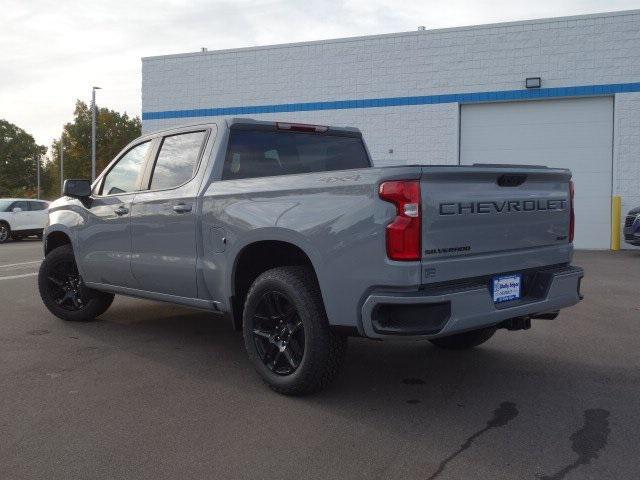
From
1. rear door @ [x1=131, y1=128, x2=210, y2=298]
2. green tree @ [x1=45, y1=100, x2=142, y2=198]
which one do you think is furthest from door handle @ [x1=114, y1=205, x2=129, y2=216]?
green tree @ [x1=45, y1=100, x2=142, y2=198]

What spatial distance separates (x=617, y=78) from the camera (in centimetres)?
1684

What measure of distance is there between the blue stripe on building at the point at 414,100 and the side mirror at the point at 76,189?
556 inches

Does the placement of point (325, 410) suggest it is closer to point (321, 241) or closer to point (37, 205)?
point (321, 241)

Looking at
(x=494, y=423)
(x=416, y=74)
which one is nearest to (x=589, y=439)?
(x=494, y=423)

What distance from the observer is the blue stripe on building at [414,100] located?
55.8ft

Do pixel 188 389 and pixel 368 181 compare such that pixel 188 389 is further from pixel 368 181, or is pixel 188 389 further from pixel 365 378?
pixel 368 181

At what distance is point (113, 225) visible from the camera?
5.79 metres

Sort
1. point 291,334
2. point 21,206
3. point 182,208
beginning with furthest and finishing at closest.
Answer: point 21,206, point 182,208, point 291,334

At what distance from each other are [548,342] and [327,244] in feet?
9.42

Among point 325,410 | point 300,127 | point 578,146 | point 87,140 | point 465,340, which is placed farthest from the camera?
point 87,140

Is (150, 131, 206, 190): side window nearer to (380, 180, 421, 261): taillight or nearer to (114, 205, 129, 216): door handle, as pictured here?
(114, 205, 129, 216): door handle

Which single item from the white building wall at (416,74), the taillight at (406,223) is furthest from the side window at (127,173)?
the white building wall at (416,74)

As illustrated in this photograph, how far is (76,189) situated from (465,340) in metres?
3.69

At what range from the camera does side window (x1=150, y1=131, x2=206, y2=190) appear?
5.20 metres
